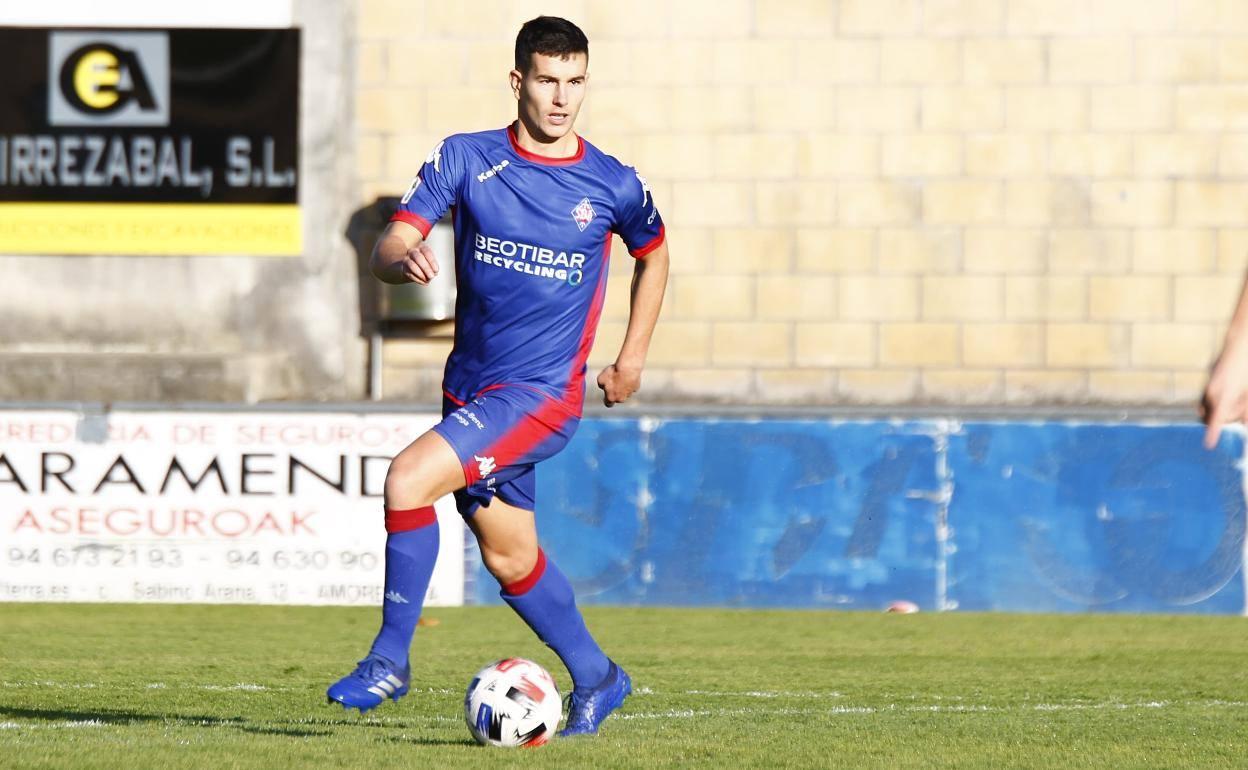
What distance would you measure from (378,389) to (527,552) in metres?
9.10

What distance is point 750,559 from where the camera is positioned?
11016mm

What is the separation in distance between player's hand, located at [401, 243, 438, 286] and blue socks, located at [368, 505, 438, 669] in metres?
0.71

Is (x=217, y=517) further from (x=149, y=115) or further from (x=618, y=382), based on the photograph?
(x=618, y=382)

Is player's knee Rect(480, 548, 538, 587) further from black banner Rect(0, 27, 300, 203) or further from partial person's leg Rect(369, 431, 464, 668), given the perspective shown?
black banner Rect(0, 27, 300, 203)

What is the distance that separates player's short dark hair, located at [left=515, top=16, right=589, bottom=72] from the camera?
533 cm

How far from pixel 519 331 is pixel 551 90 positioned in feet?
2.22

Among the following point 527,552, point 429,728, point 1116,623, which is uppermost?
point 527,552

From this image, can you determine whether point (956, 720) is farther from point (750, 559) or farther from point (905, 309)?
point (905, 309)

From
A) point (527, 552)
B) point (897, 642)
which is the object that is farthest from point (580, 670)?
point (897, 642)

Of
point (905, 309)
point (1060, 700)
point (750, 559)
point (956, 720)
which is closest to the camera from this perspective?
point (956, 720)

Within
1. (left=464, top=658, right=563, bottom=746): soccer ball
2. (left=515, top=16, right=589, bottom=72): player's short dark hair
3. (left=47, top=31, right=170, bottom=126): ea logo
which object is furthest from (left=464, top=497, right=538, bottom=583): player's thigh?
(left=47, top=31, right=170, bottom=126): ea logo

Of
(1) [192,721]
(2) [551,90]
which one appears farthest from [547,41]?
(1) [192,721]

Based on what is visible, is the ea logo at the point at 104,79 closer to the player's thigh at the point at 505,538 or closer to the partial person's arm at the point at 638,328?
the partial person's arm at the point at 638,328

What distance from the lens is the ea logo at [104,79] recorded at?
14.7 m
